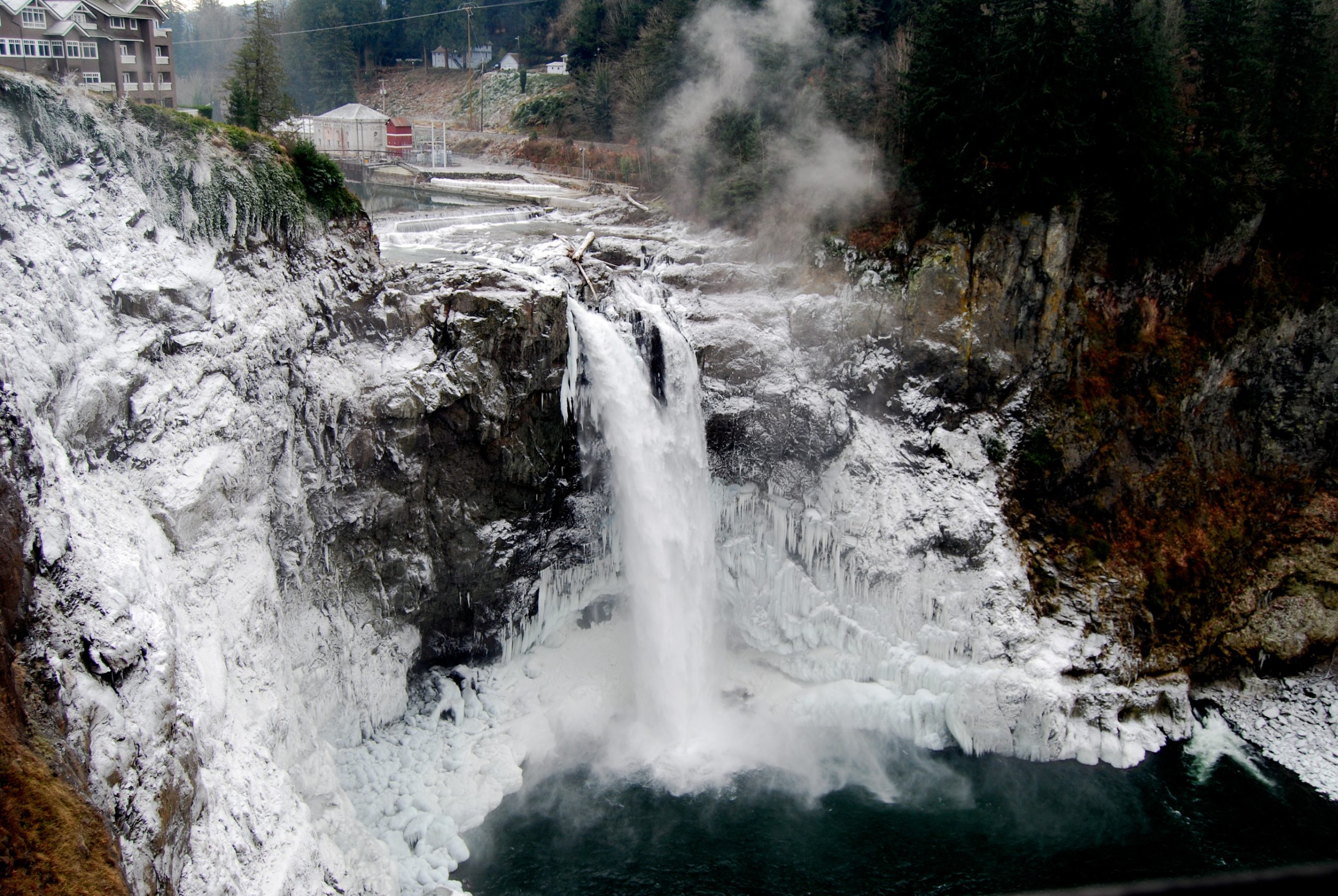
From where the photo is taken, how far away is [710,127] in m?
28.3

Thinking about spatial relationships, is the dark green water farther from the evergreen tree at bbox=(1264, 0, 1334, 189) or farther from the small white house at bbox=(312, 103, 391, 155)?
the small white house at bbox=(312, 103, 391, 155)

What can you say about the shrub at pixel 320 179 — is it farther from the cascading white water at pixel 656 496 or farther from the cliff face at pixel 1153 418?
the cliff face at pixel 1153 418

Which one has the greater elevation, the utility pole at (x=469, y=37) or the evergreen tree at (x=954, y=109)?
the utility pole at (x=469, y=37)

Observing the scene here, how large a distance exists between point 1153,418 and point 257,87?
2176 cm

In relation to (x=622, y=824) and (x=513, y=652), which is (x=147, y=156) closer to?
(x=513, y=652)

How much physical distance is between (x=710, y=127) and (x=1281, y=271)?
16105 mm

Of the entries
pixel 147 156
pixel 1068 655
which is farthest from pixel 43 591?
pixel 1068 655

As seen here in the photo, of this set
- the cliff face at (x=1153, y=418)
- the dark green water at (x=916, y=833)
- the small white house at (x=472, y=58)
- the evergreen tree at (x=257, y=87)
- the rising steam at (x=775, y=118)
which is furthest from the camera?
the small white house at (x=472, y=58)

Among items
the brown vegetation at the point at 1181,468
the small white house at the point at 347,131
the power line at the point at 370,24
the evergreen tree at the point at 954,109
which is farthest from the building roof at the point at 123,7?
the power line at the point at 370,24

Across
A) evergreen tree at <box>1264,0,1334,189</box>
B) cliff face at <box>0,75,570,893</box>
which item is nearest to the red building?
cliff face at <box>0,75,570,893</box>

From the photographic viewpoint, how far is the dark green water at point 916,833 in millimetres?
15672

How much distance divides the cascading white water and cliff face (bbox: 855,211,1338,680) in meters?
5.14

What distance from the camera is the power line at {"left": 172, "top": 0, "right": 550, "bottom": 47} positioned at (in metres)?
53.6

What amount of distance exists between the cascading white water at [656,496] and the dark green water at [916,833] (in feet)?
7.60
